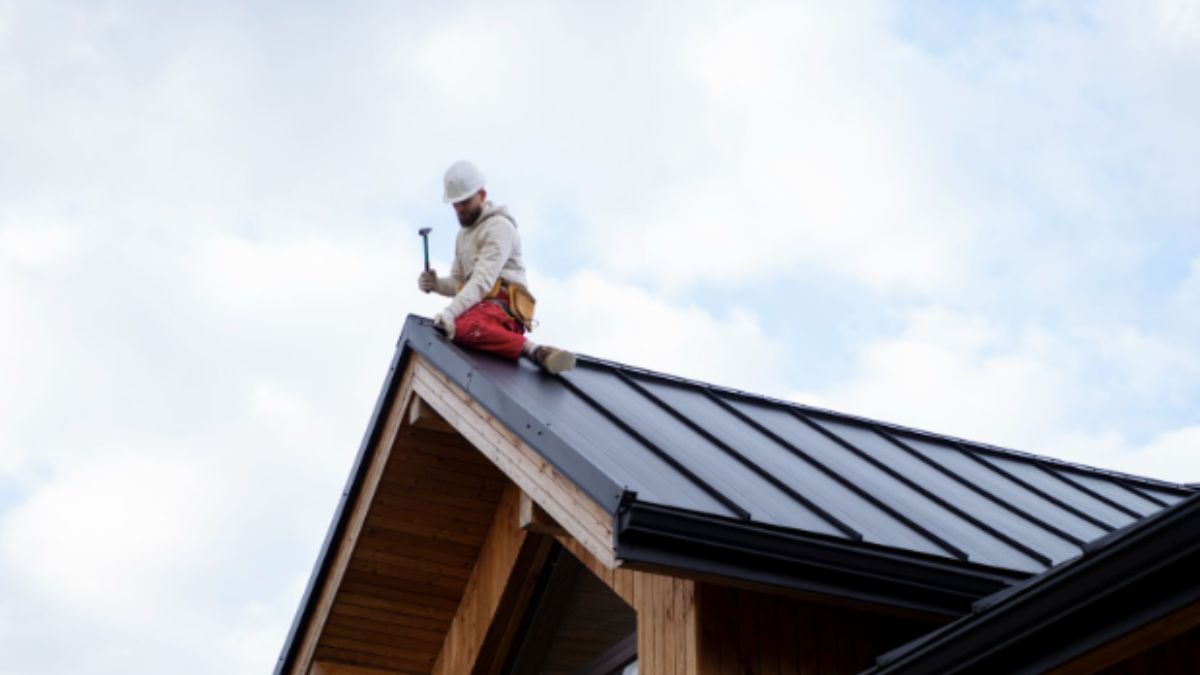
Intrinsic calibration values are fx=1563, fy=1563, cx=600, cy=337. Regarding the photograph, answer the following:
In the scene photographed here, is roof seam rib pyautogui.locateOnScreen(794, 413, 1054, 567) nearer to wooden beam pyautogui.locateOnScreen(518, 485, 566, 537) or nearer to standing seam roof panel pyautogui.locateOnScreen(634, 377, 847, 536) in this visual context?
standing seam roof panel pyautogui.locateOnScreen(634, 377, 847, 536)

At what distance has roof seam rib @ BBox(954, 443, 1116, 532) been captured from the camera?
10352 millimetres

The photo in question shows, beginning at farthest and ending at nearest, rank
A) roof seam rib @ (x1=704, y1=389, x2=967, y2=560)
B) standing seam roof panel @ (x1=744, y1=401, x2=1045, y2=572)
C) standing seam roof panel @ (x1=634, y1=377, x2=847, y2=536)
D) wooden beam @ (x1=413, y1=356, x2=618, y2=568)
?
standing seam roof panel @ (x1=744, y1=401, x2=1045, y2=572) → roof seam rib @ (x1=704, y1=389, x2=967, y2=560) → standing seam roof panel @ (x1=634, y1=377, x2=847, y2=536) → wooden beam @ (x1=413, y1=356, x2=618, y2=568)

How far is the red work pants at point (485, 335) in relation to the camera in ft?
33.1

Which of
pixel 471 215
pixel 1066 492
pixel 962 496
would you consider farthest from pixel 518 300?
pixel 1066 492

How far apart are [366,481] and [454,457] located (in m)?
0.66

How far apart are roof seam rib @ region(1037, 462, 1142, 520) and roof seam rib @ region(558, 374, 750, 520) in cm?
409

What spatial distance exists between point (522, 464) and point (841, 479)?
2054 mm

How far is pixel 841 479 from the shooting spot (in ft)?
30.8

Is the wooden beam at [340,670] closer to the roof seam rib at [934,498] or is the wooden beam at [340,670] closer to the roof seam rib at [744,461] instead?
the roof seam rib at [744,461]

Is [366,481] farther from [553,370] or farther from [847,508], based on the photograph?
[847,508]

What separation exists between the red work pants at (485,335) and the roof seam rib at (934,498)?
2.37m

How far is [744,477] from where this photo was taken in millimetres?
8469

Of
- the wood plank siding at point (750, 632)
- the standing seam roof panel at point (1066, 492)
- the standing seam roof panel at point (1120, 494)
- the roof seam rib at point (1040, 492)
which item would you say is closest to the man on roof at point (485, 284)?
the wood plank siding at point (750, 632)

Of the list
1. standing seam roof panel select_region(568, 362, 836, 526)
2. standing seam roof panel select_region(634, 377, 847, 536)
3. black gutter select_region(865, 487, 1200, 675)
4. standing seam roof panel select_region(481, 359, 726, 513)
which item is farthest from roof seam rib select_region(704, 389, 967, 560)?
black gutter select_region(865, 487, 1200, 675)
